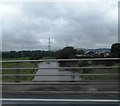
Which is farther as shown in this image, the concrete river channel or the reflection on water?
the reflection on water

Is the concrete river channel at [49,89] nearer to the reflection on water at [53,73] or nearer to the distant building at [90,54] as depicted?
the reflection on water at [53,73]

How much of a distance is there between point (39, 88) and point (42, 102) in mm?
1992

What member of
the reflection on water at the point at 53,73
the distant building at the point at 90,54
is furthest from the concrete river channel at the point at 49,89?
the distant building at the point at 90,54

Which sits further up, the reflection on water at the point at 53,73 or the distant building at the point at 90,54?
the distant building at the point at 90,54

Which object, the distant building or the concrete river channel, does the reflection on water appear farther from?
the distant building

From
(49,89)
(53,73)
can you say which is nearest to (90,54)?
(53,73)

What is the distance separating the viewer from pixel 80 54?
34.2 ft

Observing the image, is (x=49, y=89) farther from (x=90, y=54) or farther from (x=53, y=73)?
(x=90, y=54)

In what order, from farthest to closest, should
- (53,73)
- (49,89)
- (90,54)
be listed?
(53,73)
(90,54)
(49,89)

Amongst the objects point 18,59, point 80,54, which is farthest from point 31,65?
point 80,54

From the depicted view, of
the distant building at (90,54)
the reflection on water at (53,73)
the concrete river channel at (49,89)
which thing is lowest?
the concrete river channel at (49,89)

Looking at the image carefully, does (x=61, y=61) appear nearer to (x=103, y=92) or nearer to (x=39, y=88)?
(x=39, y=88)

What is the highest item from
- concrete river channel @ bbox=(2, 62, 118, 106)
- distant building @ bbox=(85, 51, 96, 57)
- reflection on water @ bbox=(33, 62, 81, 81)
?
distant building @ bbox=(85, 51, 96, 57)

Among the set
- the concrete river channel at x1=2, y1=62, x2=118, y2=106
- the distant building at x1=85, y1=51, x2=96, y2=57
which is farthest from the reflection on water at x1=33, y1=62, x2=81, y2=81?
the distant building at x1=85, y1=51, x2=96, y2=57
